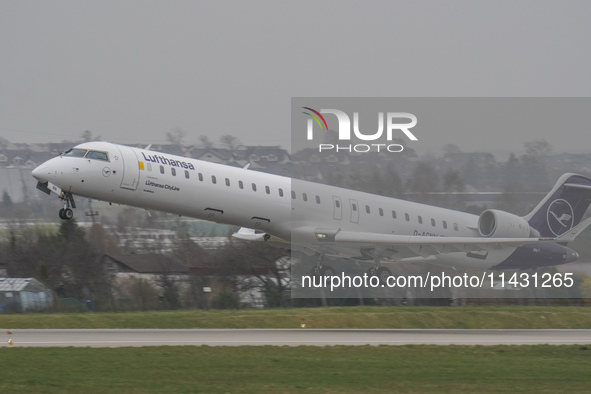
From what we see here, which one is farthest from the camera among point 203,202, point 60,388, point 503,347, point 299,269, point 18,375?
point 299,269

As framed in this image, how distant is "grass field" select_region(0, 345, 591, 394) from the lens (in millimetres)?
16281

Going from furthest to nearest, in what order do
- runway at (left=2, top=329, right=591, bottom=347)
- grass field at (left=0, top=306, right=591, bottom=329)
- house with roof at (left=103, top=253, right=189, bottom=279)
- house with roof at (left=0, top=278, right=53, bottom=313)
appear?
house with roof at (left=103, top=253, right=189, bottom=279)
house with roof at (left=0, top=278, right=53, bottom=313)
grass field at (left=0, top=306, right=591, bottom=329)
runway at (left=2, top=329, right=591, bottom=347)

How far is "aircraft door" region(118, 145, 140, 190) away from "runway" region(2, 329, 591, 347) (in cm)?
494

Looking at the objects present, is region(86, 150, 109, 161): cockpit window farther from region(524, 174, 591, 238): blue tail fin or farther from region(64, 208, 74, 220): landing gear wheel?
region(524, 174, 591, 238): blue tail fin

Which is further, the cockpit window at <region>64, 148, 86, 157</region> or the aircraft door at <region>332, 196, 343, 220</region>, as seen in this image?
the aircraft door at <region>332, 196, 343, 220</region>

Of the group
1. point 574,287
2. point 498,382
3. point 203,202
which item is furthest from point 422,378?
point 574,287

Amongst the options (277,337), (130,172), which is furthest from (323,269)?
(277,337)

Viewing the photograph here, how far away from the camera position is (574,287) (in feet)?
120

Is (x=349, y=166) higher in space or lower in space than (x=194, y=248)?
higher

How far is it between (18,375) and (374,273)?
20172mm

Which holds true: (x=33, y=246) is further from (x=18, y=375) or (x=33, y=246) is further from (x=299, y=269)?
(x=18, y=375)

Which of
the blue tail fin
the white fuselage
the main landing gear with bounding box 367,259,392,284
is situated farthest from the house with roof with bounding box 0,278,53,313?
the blue tail fin

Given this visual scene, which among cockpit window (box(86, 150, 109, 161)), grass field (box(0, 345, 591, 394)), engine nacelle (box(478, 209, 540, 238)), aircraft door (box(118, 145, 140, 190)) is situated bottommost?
grass field (box(0, 345, 591, 394))

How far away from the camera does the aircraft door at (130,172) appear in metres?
28.7
